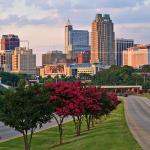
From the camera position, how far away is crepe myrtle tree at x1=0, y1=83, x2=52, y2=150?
44.1 m

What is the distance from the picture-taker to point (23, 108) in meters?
44.4

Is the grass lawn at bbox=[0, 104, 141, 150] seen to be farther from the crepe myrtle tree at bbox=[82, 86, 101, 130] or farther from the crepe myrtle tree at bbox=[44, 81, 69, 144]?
the crepe myrtle tree at bbox=[82, 86, 101, 130]

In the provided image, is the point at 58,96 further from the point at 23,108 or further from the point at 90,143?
the point at 23,108

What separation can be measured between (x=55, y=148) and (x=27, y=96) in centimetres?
631

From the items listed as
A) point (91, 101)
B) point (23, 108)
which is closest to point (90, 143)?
point (23, 108)

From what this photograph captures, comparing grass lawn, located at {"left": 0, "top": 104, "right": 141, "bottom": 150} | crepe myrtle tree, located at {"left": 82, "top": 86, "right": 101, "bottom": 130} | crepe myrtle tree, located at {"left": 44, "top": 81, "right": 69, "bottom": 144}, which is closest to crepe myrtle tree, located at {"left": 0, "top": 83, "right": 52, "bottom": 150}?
grass lawn, located at {"left": 0, "top": 104, "right": 141, "bottom": 150}

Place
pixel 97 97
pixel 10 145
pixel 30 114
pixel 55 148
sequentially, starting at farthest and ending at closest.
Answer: pixel 97 97 < pixel 10 145 < pixel 55 148 < pixel 30 114

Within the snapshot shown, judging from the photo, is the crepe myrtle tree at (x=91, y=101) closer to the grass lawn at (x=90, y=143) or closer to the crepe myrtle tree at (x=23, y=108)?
the grass lawn at (x=90, y=143)

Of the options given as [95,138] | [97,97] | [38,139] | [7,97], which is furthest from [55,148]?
[97,97]

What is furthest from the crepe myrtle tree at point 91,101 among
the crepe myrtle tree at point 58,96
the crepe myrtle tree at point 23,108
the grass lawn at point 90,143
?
the crepe myrtle tree at point 23,108

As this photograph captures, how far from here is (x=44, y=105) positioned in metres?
45.4

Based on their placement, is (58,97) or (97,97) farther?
(97,97)

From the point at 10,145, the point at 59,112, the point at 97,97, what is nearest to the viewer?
the point at 59,112

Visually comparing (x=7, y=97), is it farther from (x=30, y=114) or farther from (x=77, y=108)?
(x=77, y=108)
